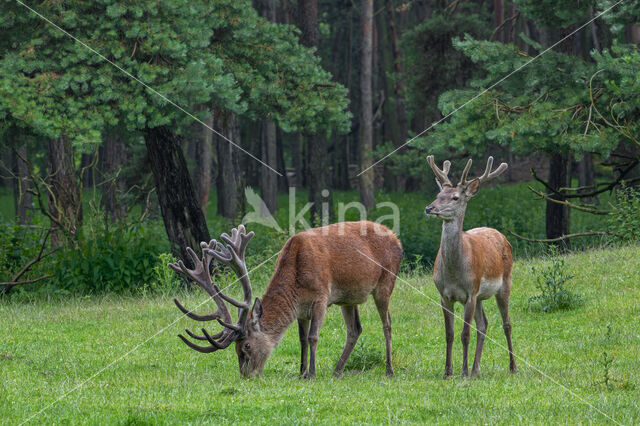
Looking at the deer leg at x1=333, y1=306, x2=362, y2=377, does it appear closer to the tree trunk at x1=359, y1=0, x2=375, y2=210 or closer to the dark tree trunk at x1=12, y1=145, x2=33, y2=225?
the dark tree trunk at x1=12, y1=145, x2=33, y2=225

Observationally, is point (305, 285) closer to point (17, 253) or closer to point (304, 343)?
point (304, 343)

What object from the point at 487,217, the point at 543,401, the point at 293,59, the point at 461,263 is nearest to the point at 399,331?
the point at 461,263

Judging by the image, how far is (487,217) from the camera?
63.3ft

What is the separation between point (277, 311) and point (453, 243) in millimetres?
1856

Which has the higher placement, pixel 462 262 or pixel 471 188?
pixel 471 188

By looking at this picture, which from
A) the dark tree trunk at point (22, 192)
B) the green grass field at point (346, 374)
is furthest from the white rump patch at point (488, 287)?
the dark tree trunk at point (22, 192)

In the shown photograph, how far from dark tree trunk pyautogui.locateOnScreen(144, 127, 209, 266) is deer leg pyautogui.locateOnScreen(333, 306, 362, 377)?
6629mm

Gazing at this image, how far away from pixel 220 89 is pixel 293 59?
227 cm

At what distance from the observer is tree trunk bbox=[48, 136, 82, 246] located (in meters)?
15.3

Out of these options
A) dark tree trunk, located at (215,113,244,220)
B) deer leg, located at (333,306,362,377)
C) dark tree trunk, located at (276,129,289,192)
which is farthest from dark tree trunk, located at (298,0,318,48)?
dark tree trunk, located at (276,129,289,192)

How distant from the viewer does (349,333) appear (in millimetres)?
8531

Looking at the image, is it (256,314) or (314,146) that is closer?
(256,314)

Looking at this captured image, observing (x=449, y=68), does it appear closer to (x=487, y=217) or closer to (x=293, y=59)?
(x=487, y=217)

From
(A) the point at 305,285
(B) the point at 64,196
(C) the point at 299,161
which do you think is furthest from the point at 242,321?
(C) the point at 299,161
